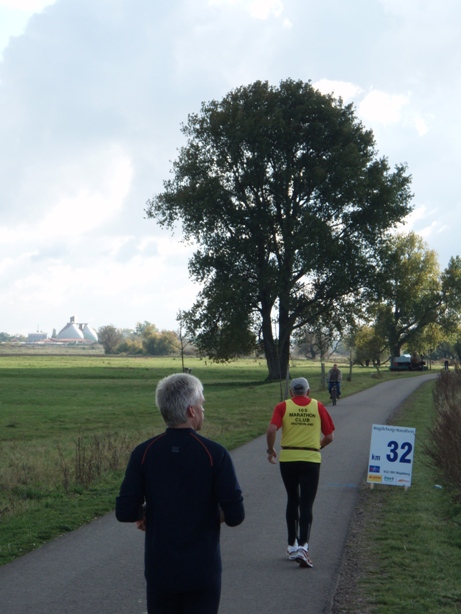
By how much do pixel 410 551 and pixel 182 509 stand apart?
557cm

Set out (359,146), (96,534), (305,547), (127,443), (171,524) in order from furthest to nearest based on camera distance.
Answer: (359,146) → (127,443) → (96,534) → (305,547) → (171,524)

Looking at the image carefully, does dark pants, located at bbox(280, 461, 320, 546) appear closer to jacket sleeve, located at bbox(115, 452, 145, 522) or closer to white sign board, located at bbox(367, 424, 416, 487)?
jacket sleeve, located at bbox(115, 452, 145, 522)

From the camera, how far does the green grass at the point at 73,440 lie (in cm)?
1128

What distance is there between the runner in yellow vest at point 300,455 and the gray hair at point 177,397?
13.5 ft

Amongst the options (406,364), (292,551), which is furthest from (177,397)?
(406,364)

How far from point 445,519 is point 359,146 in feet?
138

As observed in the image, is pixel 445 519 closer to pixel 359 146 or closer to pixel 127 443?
pixel 127 443

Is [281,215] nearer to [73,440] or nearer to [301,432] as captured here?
[73,440]

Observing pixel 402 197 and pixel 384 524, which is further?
pixel 402 197

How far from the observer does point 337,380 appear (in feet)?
112

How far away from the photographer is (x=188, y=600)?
13.8 ft

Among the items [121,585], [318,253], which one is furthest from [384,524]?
[318,253]

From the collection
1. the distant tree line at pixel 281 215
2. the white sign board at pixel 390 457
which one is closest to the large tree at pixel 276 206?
the distant tree line at pixel 281 215

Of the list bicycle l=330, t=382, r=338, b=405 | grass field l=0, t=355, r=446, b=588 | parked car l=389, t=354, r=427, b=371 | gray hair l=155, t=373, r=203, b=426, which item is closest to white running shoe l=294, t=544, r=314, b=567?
grass field l=0, t=355, r=446, b=588
